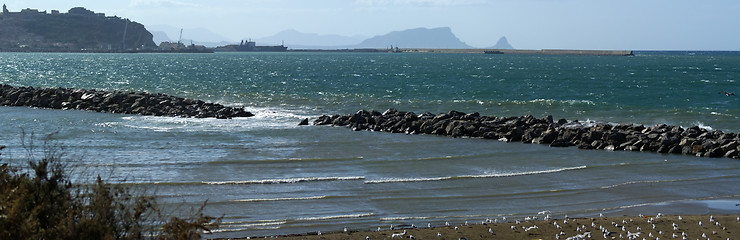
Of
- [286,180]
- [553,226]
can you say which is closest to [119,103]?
[286,180]

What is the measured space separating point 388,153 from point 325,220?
1004 cm

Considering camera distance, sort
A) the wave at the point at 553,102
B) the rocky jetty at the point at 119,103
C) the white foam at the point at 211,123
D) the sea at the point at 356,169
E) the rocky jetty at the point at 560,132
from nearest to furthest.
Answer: the sea at the point at 356,169
the rocky jetty at the point at 560,132
the white foam at the point at 211,123
the rocky jetty at the point at 119,103
the wave at the point at 553,102

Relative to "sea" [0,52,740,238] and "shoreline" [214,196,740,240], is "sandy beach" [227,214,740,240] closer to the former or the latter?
"shoreline" [214,196,740,240]

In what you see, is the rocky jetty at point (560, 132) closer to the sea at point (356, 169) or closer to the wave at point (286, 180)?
the sea at point (356, 169)

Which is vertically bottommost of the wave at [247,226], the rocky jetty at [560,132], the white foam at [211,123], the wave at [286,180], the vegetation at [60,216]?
the white foam at [211,123]

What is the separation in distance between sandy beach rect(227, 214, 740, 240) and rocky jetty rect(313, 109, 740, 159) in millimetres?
12021

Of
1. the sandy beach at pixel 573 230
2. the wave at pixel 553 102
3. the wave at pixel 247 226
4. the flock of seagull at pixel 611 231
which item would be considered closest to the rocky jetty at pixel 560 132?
the sandy beach at pixel 573 230

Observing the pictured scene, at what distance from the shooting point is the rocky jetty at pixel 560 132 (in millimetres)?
26342

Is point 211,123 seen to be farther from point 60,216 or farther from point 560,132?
point 60,216

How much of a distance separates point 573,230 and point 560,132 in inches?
610

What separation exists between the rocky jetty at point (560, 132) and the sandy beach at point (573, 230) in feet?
39.4

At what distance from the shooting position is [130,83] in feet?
212

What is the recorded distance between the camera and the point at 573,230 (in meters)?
13.8

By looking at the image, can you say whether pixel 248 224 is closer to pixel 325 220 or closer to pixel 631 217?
pixel 325 220
